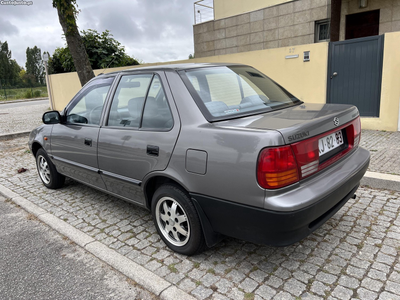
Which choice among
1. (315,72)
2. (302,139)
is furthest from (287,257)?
(315,72)

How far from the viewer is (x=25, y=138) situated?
32.4 feet

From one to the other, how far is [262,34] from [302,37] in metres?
1.75

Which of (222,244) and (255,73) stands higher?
(255,73)

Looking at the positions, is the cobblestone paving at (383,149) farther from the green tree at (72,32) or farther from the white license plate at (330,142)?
the green tree at (72,32)

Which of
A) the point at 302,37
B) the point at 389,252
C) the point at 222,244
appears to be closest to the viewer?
the point at 389,252

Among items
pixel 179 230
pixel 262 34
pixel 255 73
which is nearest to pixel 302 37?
pixel 262 34

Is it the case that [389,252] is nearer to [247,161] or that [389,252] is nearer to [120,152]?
[247,161]

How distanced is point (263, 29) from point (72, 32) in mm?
7843

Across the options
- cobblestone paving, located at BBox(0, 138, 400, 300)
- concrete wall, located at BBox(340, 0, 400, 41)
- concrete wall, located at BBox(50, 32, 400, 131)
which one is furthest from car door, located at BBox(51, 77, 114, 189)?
concrete wall, located at BBox(340, 0, 400, 41)

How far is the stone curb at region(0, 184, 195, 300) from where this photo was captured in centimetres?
247

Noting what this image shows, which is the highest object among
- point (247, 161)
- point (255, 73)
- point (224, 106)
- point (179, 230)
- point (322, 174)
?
point (255, 73)

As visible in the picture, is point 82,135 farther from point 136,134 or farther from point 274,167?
point 274,167

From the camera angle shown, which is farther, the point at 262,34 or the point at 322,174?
the point at 262,34

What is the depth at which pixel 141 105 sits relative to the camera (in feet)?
10.5
